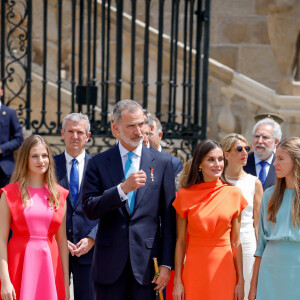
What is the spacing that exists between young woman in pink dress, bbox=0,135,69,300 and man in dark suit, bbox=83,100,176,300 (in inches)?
13.4

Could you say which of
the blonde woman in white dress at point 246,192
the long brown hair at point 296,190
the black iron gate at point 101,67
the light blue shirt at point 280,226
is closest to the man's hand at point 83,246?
the blonde woman in white dress at point 246,192

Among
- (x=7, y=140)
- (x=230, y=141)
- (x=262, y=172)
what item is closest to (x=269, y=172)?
(x=262, y=172)

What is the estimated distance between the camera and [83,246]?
20.3ft

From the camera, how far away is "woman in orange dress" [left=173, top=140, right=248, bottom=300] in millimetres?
5457

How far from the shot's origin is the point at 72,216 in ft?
20.8

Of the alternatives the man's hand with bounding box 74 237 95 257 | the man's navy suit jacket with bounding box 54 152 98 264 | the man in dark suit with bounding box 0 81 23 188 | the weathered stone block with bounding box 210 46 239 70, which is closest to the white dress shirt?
the man's navy suit jacket with bounding box 54 152 98 264

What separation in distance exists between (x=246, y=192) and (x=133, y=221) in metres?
1.28

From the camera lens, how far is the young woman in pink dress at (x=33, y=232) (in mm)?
5504

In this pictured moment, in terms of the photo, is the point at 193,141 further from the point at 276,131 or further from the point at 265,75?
the point at 265,75

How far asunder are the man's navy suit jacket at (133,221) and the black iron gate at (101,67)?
4102 mm

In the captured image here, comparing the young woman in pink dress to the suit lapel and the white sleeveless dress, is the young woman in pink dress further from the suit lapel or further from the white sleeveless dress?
the white sleeveless dress

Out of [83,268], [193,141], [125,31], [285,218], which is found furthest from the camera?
[125,31]

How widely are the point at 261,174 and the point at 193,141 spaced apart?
290cm

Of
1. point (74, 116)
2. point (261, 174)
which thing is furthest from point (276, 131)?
point (74, 116)
